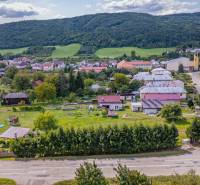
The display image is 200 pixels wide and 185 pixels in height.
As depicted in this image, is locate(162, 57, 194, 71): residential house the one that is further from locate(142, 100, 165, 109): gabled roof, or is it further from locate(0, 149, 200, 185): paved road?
locate(0, 149, 200, 185): paved road

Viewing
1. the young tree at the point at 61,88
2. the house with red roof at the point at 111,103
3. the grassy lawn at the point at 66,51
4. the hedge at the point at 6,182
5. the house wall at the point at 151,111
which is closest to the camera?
the hedge at the point at 6,182

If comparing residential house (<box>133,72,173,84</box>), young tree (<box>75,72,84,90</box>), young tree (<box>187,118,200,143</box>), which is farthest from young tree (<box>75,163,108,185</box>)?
residential house (<box>133,72,173,84</box>)

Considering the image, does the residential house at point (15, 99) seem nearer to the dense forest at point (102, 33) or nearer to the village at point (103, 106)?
the village at point (103, 106)

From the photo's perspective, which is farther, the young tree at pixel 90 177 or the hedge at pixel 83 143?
the hedge at pixel 83 143

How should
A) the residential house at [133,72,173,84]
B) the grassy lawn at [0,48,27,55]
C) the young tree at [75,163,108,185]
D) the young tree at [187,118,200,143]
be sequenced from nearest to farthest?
the young tree at [75,163,108,185] < the young tree at [187,118,200,143] < the residential house at [133,72,173,84] < the grassy lawn at [0,48,27,55]

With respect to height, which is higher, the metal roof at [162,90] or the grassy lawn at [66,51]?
the grassy lawn at [66,51]

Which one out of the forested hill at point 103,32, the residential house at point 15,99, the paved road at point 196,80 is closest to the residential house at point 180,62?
the paved road at point 196,80
